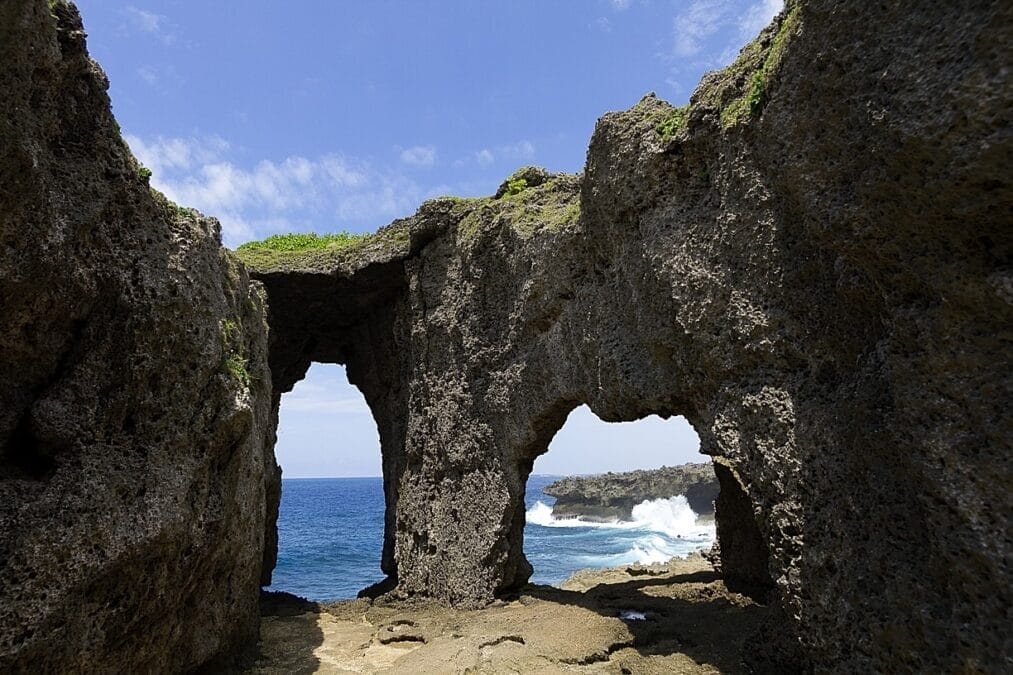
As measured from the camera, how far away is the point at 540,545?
49.7 metres

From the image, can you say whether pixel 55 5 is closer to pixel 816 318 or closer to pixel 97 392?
pixel 97 392

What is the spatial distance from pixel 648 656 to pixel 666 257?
542cm

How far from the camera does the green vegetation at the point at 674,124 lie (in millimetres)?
8844

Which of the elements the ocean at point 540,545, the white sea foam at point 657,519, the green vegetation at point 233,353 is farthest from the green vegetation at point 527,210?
the white sea foam at point 657,519

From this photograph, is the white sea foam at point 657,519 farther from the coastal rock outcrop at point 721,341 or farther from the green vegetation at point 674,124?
the green vegetation at point 674,124

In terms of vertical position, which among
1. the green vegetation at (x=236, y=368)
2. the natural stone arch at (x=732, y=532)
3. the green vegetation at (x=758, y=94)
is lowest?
the natural stone arch at (x=732, y=532)

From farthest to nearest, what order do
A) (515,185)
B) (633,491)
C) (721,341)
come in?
1. (633,491)
2. (515,185)
3. (721,341)

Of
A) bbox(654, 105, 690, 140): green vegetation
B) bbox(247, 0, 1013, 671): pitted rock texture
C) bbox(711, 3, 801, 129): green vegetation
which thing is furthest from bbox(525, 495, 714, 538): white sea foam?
bbox(711, 3, 801, 129): green vegetation

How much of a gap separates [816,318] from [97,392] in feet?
25.2

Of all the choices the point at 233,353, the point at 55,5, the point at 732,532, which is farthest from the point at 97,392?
the point at 732,532

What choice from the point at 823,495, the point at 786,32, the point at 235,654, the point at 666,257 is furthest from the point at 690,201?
the point at 235,654

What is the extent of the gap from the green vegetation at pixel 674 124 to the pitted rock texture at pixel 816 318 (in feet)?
0.14

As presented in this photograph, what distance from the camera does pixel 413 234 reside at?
15.2 m

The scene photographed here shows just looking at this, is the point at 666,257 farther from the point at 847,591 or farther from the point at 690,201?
the point at 847,591
